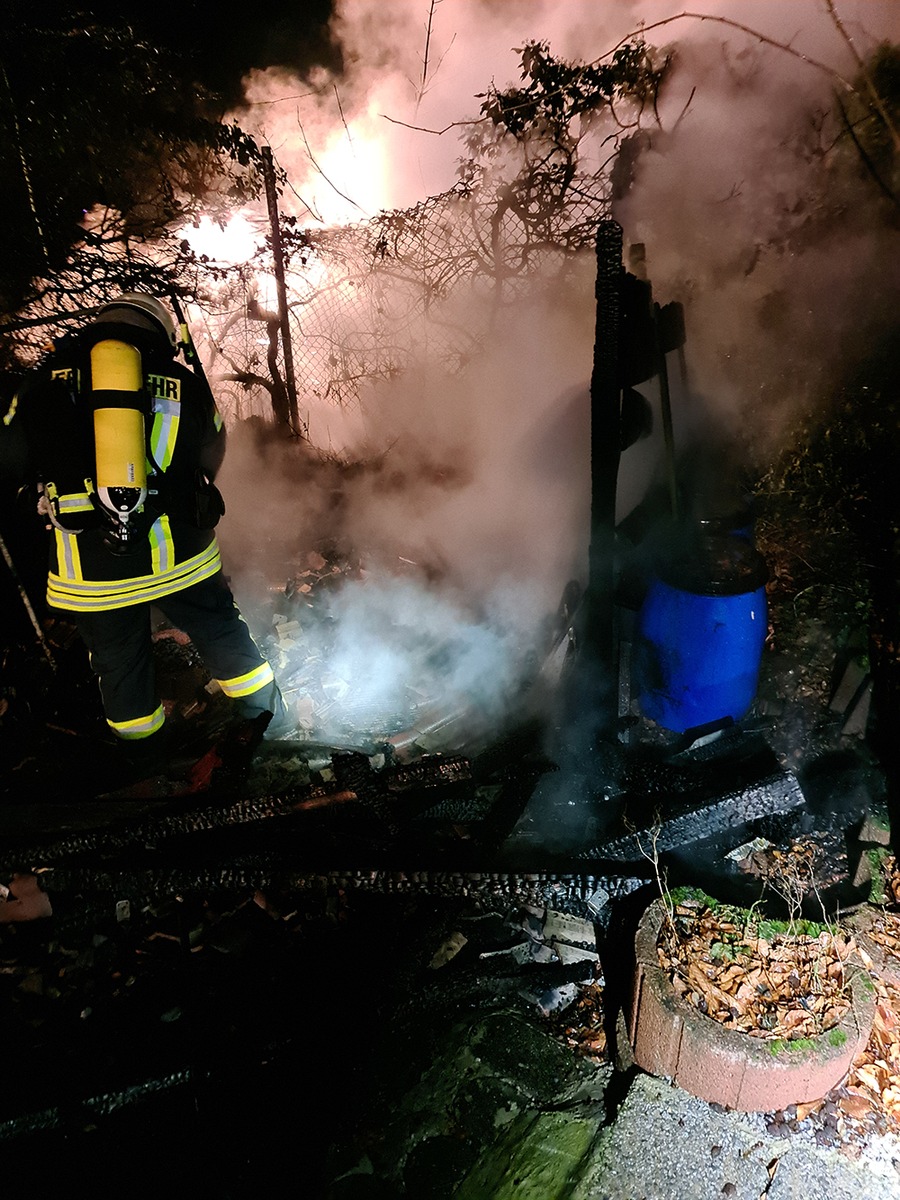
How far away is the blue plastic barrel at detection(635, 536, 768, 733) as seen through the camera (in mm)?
3338

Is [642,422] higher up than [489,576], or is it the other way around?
[642,422]

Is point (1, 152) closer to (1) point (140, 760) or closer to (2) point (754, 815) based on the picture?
(1) point (140, 760)

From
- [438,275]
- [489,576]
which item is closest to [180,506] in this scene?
[489,576]

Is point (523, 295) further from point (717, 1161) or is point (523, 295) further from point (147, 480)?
point (717, 1161)

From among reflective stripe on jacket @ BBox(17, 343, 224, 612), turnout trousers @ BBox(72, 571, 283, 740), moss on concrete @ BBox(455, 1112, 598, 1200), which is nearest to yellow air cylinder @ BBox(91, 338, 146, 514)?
reflective stripe on jacket @ BBox(17, 343, 224, 612)

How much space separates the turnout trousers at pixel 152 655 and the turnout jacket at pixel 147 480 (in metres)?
0.15

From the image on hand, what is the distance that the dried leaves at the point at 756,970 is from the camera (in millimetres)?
1894

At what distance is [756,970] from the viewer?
2.01 metres

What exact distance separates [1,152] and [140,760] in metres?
6.77

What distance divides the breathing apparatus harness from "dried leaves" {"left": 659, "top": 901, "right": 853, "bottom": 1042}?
3.03 meters

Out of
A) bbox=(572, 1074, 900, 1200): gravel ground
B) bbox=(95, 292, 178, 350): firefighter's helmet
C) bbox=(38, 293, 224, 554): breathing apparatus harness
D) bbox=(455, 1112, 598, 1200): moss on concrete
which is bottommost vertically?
bbox=(455, 1112, 598, 1200): moss on concrete

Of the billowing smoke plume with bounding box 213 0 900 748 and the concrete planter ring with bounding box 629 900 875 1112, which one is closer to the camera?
the concrete planter ring with bounding box 629 900 875 1112

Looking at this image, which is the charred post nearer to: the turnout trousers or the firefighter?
the firefighter

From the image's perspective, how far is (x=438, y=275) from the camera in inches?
280
